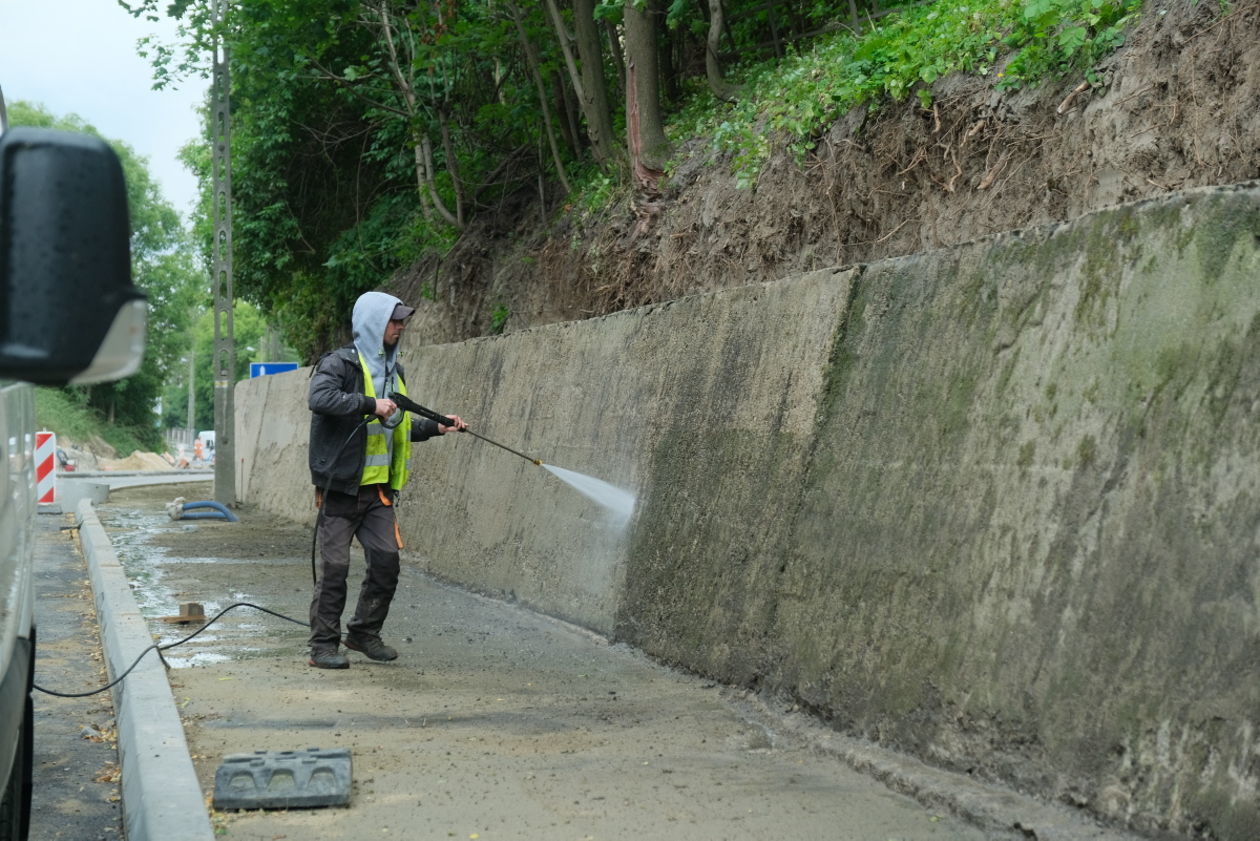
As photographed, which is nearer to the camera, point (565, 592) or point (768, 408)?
point (768, 408)

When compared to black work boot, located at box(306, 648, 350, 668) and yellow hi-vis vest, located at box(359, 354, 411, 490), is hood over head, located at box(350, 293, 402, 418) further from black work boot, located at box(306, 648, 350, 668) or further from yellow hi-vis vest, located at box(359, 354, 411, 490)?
black work boot, located at box(306, 648, 350, 668)

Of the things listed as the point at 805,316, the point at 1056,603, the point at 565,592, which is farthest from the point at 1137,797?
the point at 565,592

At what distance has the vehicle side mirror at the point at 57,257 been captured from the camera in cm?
208

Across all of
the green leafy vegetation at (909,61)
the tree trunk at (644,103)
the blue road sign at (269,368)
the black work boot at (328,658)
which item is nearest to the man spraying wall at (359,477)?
the black work boot at (328,658)

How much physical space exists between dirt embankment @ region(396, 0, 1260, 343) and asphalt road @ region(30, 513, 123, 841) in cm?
499

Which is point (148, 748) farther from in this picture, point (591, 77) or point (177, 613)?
point (591, 77)

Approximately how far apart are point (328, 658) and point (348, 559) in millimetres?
554

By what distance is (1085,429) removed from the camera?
476 cm

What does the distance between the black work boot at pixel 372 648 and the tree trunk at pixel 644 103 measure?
580 centimetres

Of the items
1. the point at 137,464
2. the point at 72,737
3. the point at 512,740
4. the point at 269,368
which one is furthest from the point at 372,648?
the point at 137,464

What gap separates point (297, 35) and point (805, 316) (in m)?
14.9

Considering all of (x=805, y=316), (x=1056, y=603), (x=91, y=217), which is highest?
(x=805, y=316)

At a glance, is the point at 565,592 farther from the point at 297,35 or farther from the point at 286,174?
the point at 286,174

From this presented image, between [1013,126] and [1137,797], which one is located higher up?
[1013,126]
